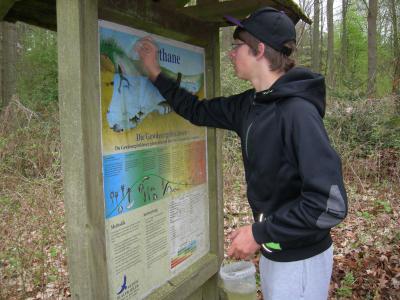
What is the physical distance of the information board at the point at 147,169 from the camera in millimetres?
2025

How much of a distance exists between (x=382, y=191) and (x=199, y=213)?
4.75 meters

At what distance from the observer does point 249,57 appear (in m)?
2.27

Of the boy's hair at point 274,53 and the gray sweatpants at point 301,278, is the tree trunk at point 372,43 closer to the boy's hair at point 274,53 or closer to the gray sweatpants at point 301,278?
the boy's hair at point 274,53

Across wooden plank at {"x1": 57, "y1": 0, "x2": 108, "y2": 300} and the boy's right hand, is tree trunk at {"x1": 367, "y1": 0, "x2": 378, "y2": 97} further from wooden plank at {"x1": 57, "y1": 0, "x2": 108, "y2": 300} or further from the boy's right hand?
wooden plank at {"x1": 57, "y1": 0, "x2": 108, "y2": 300}

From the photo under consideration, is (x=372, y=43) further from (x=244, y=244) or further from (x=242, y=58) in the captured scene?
(x=244, y=244)

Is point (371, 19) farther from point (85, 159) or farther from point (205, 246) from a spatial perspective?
point (85, 159)

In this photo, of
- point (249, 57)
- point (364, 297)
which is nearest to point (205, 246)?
point (249, 57)

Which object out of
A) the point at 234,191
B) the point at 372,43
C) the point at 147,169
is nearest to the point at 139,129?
the point at 147,169

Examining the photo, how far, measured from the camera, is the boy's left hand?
2.10 meters

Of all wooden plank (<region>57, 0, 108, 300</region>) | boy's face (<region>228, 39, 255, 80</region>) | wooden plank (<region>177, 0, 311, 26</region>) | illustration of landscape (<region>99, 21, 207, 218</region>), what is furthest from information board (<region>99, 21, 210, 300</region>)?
boy's face (<region>228, 39, 255, 80</region>)

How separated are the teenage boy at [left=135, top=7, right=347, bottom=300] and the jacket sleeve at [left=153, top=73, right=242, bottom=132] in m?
0.13

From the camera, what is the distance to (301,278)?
217 centimetres

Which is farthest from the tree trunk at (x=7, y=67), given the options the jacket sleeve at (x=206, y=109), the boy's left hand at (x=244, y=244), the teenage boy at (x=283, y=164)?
the boy's left hand at (x=244, y=244)

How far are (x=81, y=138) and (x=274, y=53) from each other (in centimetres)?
111
